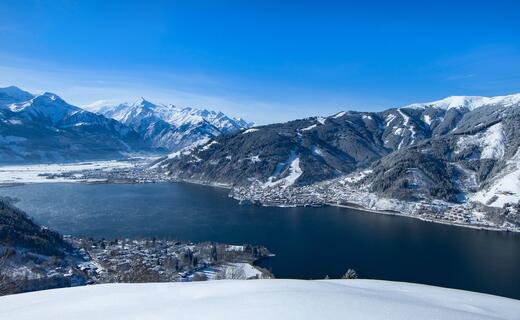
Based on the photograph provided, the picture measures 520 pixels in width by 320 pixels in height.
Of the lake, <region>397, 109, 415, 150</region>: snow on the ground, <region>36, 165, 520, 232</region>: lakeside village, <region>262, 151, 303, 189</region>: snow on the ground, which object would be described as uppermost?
<region>397, 109, 415, 150</region>: snow on the ground

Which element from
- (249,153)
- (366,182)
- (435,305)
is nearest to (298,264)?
(435,305)

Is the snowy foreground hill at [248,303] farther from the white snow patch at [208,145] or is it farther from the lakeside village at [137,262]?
the white snow patch at [208,145]

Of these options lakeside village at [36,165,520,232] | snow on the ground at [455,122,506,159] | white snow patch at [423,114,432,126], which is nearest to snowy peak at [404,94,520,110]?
white snow patch at [423,114,432,126]

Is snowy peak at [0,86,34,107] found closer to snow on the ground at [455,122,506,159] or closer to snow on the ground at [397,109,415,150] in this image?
snow on the ground at [397,109,415,150]

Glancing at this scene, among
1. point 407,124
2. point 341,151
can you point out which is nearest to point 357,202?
point 341,151

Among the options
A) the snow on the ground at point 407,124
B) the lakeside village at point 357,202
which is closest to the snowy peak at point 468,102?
the snow on the ground at point 407,124

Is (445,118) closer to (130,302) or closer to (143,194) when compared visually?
(143,194)
